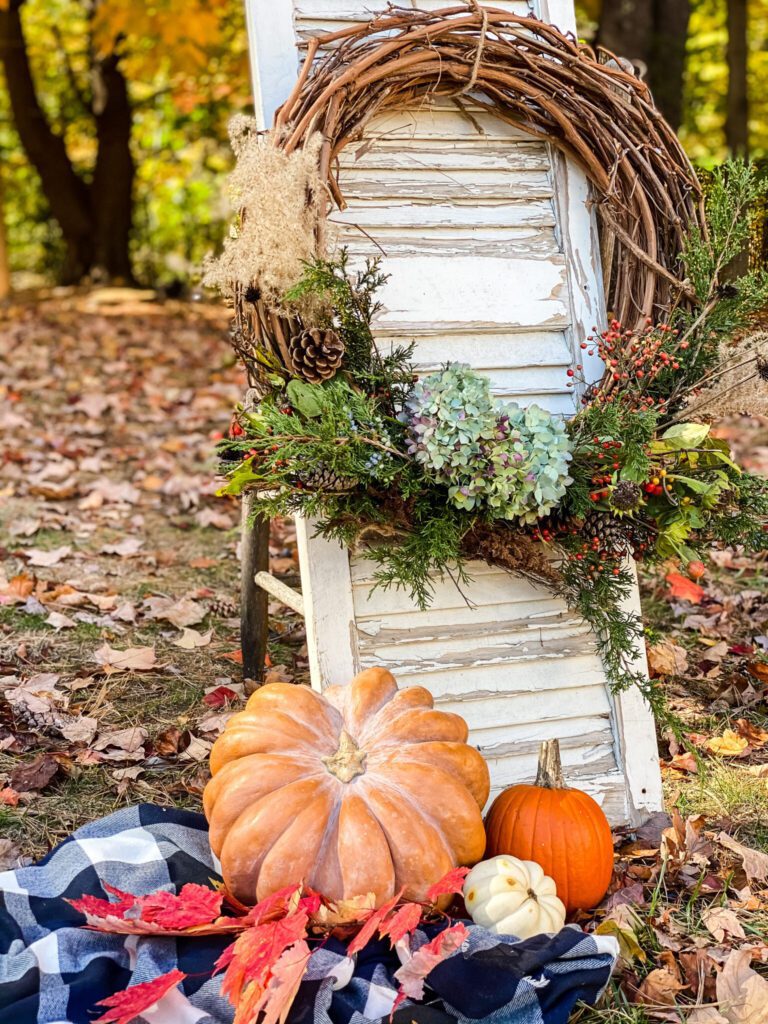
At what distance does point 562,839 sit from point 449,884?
1.08 feet

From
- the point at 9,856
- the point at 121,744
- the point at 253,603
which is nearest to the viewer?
the point at 9,856

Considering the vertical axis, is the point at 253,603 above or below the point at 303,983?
above

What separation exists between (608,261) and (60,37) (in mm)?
10729

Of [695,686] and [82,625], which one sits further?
[82,625]

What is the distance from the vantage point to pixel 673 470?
2.39 metres

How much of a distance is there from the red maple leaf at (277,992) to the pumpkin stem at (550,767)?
707 mm

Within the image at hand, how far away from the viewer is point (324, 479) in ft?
7.16

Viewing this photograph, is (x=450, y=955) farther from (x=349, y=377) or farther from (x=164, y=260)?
(x=164, y=260)

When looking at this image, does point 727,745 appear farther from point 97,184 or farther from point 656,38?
point 97,184

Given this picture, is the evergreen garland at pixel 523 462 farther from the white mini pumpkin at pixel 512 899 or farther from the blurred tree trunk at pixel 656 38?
the blurred tree trunk at pixel 656 38

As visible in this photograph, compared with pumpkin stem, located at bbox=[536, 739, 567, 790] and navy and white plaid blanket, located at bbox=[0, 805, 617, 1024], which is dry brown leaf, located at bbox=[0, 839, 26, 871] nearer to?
navy and white plaid blanket, located at bbox=[0, 805, 617, 1024]

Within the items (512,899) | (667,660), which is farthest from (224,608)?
(512,899)

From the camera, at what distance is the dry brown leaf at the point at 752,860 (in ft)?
7.36

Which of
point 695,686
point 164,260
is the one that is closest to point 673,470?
point 695,686
